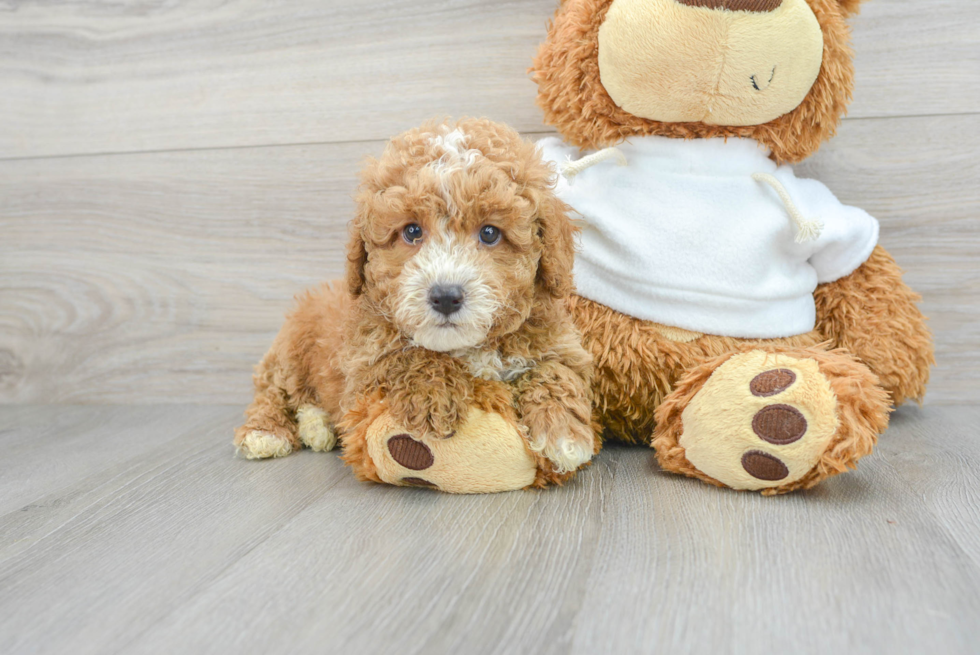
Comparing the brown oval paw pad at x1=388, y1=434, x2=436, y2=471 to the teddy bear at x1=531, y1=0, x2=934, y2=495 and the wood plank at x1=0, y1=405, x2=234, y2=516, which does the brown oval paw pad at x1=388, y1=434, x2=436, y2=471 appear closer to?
the teddy bear at x1=531, y1=0, x2=934, y2=495

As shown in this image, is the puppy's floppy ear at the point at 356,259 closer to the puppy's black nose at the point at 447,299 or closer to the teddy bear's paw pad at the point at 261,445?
the puppy's black nose at the point at 447,299

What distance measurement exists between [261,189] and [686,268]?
941 millimetres

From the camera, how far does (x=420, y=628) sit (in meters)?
0.72

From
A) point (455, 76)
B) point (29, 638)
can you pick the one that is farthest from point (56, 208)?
point (29, 638)

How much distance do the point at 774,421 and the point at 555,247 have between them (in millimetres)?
369

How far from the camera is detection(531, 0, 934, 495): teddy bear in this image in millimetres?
1122

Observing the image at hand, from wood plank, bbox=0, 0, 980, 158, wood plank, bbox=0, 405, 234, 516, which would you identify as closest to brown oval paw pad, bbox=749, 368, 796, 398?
wood plank, bbox=0, 0, 980, 158

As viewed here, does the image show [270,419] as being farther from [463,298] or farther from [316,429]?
[463,298]

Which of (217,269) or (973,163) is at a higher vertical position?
(973,163)

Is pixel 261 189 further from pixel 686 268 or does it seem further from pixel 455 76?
pixel 686 268

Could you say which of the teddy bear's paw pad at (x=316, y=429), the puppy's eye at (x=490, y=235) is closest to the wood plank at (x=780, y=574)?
the puppy's eye at (x=490, y=235)

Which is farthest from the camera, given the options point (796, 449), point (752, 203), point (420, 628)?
point (752, 203)

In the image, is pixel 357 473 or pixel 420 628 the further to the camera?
pixel 357 473

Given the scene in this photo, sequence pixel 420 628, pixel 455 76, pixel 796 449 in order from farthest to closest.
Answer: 1. pixel 455 76
2. pixel 796 449
3. pixel 420 628
